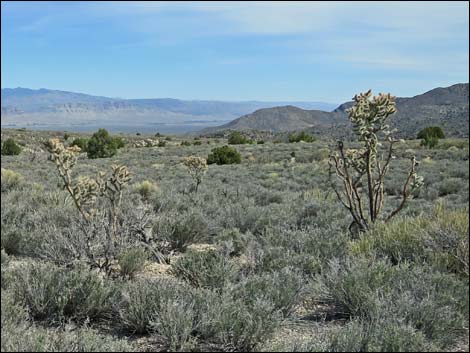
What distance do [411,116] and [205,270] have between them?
277 feet

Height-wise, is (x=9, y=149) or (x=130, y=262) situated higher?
(x=130, y=262)

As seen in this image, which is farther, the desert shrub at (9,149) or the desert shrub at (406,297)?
the desert shrub at (9,149)

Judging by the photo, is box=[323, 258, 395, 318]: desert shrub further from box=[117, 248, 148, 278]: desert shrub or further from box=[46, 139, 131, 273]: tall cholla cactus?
box=[46, 139, 131, 273]: tall cholla cactus

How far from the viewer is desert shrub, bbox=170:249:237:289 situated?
5.11 meters

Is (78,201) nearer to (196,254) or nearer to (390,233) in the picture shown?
(196,254)

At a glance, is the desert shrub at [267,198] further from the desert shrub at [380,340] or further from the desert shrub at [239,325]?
the desert shrub at [380,340]

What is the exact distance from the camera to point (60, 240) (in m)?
6.31

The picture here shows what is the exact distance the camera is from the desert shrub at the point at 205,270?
5113 mm

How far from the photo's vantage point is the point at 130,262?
6.01 m

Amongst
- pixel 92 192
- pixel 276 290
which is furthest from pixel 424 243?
pixel 92 192

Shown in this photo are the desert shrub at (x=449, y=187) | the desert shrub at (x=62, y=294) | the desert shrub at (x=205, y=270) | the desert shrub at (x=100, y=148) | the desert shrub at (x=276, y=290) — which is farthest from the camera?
the desert shrub at (x=100, y=148)

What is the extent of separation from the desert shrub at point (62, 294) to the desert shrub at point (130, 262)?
50.4 inches

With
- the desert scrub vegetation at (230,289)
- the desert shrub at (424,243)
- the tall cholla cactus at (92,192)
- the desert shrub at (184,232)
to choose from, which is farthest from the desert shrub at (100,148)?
the desert shrub at (424,243)

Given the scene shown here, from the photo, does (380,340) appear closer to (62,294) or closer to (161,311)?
(161,311)
